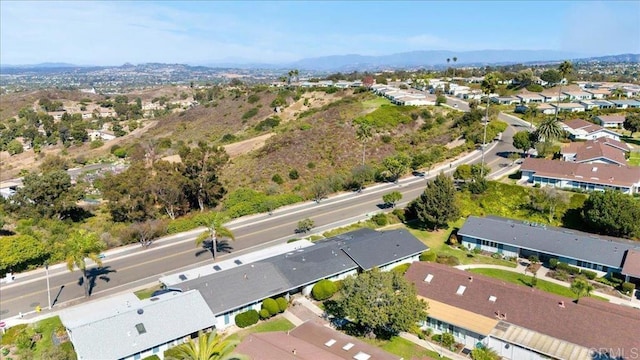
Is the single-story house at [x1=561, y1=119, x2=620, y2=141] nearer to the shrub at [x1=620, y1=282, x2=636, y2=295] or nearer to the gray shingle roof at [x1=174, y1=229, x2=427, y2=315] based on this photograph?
the shrub at [x1=620, y1=282, x2=636, y2=295]

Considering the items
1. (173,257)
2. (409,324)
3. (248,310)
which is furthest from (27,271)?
(409,324)

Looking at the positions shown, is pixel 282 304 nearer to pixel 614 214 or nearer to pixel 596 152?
pixel 614 214

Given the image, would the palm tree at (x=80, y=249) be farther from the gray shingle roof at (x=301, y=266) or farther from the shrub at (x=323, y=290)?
the shrub at (x=323, y=290)

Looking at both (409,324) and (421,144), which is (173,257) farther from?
(421,144)

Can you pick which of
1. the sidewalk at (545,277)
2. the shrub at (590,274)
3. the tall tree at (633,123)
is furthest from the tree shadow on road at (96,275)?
the tall tree at (633,123)

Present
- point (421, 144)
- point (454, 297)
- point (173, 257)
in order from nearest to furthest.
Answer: point (454, 297)
point (173, 257)
point (421, 144)

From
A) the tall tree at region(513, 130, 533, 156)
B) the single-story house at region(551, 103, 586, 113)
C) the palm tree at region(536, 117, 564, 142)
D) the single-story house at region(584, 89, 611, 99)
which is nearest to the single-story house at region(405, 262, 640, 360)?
the palm tree at region(536, 117, 564, 142)
